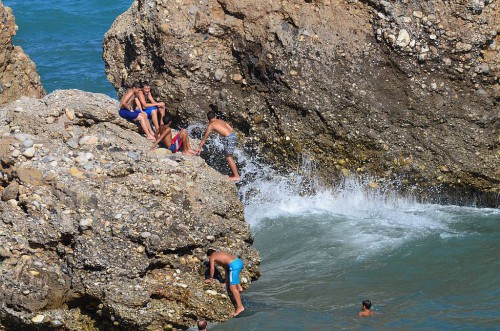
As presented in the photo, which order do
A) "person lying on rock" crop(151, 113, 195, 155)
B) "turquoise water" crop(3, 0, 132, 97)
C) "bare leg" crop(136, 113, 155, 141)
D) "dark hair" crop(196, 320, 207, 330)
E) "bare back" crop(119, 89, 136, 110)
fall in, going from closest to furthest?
"dark hair" crop(196, 320, 207, 330) → "person lying on rock" crop(151, 113, 195, 155) → "bare leg" crop(136, 113, 155, 141) → "bare back" crop(119, 89, 136, 110) → "turquoise water" crop(3, 0, 132, 97)

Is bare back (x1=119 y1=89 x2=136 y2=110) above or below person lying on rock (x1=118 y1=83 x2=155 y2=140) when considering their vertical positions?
above

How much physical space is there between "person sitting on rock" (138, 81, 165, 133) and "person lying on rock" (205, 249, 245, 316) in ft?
11.2

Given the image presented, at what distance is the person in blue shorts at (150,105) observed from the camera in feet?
47.9

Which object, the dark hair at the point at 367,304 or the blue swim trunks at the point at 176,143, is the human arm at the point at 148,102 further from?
the dark hair at the point at 367,304

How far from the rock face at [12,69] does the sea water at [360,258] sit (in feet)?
13.8

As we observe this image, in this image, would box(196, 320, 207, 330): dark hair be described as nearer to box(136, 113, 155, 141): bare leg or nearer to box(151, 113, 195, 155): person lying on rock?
box(151, 113, 195, 155): person lying on rock

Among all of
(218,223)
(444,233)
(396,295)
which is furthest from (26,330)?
(444,233)

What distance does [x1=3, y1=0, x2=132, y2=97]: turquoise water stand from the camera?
80.0 ft

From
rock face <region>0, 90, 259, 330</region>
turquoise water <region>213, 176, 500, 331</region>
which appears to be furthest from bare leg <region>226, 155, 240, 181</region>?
rock face <region>0, 90, 259, 330</region>

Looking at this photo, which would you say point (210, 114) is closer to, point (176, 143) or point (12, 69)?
point (176, 143)

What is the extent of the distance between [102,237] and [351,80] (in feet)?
18.9

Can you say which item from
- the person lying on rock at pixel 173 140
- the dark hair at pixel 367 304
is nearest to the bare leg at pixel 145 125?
the person lying on rock at pixel 173 140

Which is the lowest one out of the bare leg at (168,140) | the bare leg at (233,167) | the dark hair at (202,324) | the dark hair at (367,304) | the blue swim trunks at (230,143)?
the dark hair at (202,324)

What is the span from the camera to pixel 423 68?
48.2 ft
